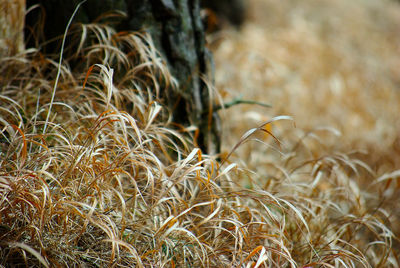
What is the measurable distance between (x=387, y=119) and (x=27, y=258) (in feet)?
10.7

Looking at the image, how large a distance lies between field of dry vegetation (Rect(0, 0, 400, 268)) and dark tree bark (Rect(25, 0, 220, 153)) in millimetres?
72

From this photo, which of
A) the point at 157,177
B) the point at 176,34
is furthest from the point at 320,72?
the point at 157,177

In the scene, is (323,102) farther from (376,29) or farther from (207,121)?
(376,29)

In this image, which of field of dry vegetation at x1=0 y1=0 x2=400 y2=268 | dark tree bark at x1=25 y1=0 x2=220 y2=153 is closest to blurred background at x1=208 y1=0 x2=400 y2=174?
field of dry vegetation at x1=0 y1=0 x2=400 y2=268

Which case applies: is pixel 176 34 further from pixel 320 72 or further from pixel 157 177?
pixel 320 72

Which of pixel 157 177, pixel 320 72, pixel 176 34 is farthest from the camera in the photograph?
pixel 320 72

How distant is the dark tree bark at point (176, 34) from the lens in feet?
5.25

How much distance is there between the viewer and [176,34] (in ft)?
5.40

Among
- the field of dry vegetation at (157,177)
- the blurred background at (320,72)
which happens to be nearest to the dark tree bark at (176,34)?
the field of dry vegetation at (157,177)

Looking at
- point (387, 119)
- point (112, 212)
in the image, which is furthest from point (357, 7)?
point (112, 212)

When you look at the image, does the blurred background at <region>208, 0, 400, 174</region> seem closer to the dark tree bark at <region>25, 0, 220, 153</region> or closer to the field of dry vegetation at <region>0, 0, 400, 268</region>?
the field of dry vegetation at <region>0, 0, 400, 268</region>

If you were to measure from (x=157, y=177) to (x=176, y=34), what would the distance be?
675mm

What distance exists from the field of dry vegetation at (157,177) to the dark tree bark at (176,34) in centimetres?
7

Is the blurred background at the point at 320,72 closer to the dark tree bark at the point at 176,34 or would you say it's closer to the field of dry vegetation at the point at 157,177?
the field of dry vegetation at the point at 157,177
